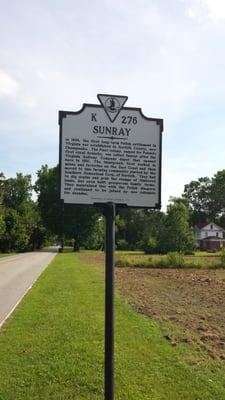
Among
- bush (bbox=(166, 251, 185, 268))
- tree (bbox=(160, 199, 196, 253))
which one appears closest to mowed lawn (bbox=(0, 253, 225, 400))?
bush (bbox=(166, 251, 185, 268))

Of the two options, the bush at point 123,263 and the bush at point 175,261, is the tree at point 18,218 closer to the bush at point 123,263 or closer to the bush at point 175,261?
the bush at point 123,263

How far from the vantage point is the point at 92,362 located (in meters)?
7.89

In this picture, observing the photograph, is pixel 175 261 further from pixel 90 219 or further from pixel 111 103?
pixel 90 219

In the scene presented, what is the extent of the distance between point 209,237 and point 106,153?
11269 centimetres

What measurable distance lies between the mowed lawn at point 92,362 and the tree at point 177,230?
51.3 metres

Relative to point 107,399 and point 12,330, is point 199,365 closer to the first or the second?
point 107,399

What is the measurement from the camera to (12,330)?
10.8m

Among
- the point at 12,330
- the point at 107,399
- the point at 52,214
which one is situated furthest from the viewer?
the point at 52,214

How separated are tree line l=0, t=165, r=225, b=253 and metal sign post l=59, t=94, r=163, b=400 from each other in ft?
110

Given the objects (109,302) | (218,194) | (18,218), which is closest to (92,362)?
(109,302)

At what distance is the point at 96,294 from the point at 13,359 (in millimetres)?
8985

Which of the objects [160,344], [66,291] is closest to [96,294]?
[66,291]

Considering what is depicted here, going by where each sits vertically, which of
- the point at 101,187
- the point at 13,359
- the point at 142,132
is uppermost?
the point at 142,132

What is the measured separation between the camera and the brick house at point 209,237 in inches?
4499
